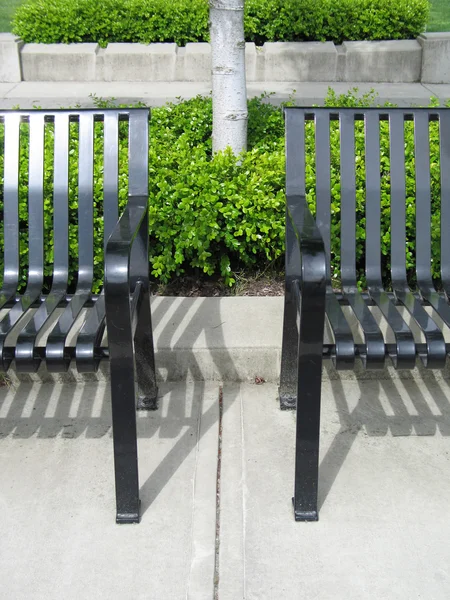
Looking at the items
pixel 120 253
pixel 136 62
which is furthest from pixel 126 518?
pixel 136 62

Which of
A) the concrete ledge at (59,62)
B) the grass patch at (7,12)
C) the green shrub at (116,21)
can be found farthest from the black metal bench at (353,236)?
the grass patch at (7,12)

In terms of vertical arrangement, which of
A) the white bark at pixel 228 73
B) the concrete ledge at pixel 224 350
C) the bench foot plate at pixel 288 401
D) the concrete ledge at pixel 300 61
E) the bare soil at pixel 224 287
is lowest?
the bench foot plate at pixel 288 401

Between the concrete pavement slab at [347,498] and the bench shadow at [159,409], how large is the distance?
0.47ft

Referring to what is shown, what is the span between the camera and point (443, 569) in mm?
2369

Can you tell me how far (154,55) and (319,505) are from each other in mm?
7506

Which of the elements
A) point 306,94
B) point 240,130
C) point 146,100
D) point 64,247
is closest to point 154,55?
point 146,100

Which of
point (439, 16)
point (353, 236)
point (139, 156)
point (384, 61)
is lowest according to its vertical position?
point (353, 236)

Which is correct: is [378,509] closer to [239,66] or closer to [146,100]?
[239,66]

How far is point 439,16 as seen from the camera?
43.6 ft

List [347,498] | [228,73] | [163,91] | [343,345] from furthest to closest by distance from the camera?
[163,91], [228,73], [347,498], [343,345]

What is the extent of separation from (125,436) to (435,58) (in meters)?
7.86

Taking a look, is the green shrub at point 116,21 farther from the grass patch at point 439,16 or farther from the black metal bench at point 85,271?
the black metal bench at point 85,271

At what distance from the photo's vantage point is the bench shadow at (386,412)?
2.95m

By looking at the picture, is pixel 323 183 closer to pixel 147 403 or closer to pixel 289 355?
pixel 289 355
